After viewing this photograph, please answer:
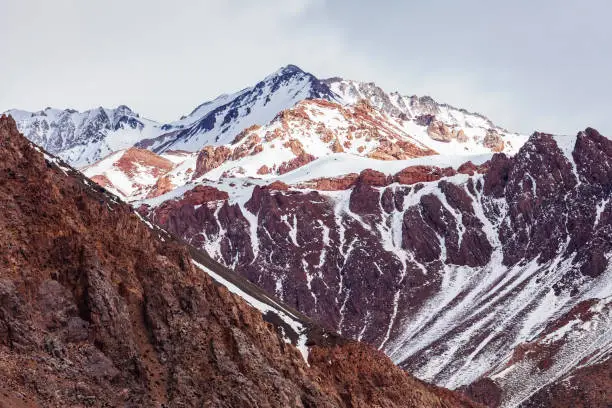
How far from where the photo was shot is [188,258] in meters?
93.1

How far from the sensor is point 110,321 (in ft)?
239

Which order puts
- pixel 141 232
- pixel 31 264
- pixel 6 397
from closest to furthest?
pixel 6 397, pixel 31 264, pixel 141 232

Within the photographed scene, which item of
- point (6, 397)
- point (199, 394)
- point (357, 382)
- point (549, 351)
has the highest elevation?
point (6, 397)

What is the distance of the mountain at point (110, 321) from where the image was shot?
65875 mm

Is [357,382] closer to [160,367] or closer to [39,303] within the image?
[160,367]

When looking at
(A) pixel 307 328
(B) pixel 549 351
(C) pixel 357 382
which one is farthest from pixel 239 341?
(B) pixel 549 351

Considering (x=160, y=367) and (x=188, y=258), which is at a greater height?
(x=188, y=258)

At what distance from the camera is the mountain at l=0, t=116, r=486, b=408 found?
6588 cm

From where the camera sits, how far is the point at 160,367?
2921 inches

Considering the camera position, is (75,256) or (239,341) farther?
(239,341)

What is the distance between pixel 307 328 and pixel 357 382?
21.5 meters

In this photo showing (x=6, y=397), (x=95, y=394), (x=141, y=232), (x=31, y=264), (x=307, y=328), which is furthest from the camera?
(x=307, y=328)

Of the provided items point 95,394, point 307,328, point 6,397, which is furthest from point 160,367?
point 307,328

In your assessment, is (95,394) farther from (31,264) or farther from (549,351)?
(549,351)
